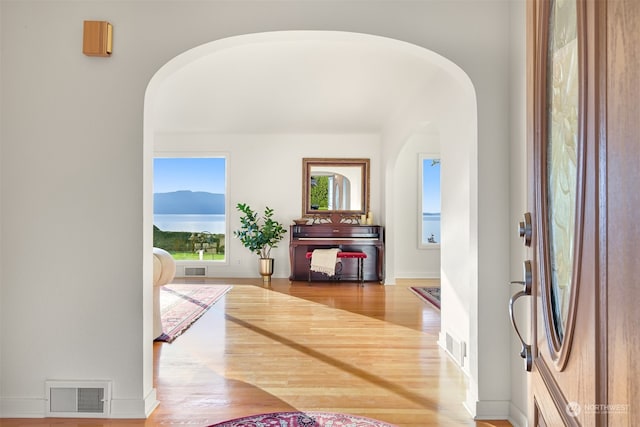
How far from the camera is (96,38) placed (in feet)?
7.54

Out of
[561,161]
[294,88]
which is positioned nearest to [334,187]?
[294,88]

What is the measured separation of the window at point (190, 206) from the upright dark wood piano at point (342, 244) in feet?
5.53

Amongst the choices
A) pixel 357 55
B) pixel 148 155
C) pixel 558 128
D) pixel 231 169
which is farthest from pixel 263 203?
pixel 558 128

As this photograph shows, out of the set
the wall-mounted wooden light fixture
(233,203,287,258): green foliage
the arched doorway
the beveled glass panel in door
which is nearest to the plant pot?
(233,203,287,258): green foliage

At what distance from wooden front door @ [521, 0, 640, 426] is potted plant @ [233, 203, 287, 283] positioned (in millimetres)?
6121

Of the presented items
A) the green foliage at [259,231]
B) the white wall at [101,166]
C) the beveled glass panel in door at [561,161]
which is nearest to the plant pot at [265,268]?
the green foliage at [259,231]

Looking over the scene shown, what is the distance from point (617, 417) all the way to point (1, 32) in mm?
3146

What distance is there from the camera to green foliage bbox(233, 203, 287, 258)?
696 centimetres

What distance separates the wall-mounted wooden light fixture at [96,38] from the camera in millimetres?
2297

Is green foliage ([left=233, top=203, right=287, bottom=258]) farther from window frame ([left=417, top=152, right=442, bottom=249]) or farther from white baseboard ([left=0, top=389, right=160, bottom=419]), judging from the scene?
white baseboard ([left=0, top=389, right=160, bottom=419])

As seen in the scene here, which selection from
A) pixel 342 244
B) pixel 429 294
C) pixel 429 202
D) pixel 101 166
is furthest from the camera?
pixel 429 202

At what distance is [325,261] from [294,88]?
2853mm

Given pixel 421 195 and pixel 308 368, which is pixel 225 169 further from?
pixel 308 368

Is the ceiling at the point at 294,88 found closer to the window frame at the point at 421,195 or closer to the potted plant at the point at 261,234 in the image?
the window frame at the point at 421,195
